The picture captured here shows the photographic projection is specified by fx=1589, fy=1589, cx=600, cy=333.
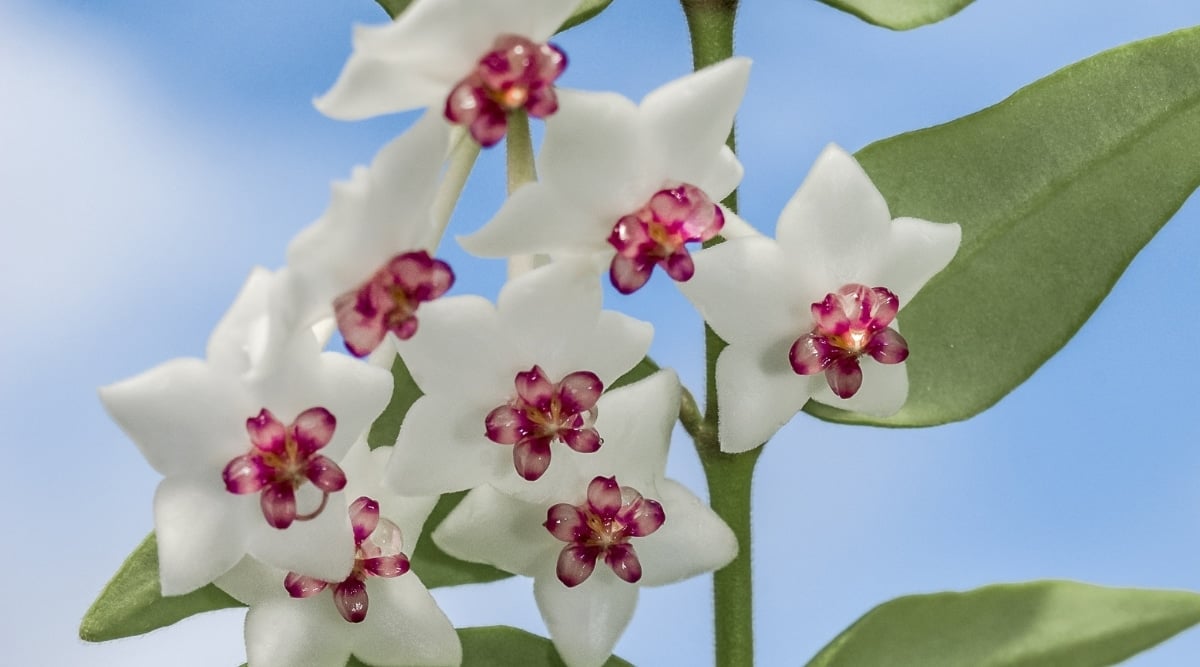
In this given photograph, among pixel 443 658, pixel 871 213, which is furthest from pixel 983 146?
pixel 443 658

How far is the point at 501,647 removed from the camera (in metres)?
1.36

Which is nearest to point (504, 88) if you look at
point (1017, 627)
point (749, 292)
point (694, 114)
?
point (694, 114)

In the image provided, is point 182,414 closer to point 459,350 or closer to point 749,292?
point 459,350

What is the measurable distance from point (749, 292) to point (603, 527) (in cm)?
19

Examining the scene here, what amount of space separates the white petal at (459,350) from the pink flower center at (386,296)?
5cm

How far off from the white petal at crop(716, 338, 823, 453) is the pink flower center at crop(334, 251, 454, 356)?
248 mm

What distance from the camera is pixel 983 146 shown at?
1.35m

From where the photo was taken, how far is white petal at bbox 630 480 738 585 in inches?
46.8

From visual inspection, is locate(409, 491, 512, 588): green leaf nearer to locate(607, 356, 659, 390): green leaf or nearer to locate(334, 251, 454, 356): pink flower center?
locate(607, 356, 659, 390): green leaf

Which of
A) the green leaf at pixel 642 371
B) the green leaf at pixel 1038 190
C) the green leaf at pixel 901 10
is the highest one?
the green leaf at pixel 901 10

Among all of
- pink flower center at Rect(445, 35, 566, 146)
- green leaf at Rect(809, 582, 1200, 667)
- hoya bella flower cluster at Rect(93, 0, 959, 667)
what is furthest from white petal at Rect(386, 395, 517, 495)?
green leaf at Rect(809, 582, 1200, 667)

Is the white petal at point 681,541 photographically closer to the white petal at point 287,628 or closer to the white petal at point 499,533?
the white petal at point 499,533

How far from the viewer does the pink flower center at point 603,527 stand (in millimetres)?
1119

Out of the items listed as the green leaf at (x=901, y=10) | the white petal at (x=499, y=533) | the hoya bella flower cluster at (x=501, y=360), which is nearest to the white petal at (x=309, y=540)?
the hoya bella flower cluster at (x=501, y=360)
